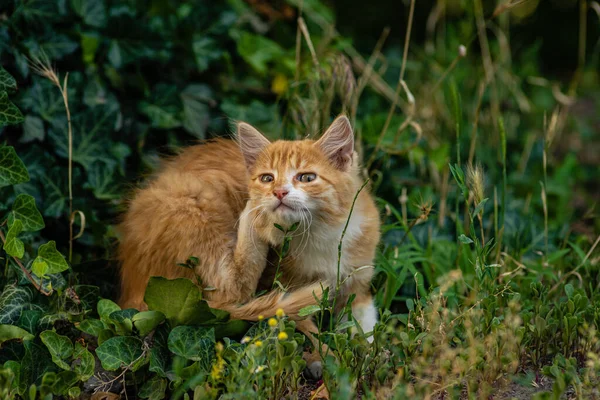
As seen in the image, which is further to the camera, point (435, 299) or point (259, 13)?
point (259, 13)

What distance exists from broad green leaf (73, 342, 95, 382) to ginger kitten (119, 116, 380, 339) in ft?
1.18

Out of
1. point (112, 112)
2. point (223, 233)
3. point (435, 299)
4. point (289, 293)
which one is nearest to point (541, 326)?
point (435, 299)

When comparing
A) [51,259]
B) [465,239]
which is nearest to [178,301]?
[51,259]

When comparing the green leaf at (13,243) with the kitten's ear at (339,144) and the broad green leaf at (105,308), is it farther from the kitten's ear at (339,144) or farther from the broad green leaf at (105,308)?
the kitten's ear at (339,144)

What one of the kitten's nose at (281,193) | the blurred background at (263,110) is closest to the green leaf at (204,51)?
the blurred background at (263,110)

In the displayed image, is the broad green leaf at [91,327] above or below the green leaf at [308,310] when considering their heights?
below

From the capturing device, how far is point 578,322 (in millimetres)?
2543

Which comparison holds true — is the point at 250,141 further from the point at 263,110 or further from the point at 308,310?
the point at 263,110

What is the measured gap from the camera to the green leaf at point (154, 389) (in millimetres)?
2400

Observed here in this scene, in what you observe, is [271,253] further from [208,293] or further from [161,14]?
[161,14]

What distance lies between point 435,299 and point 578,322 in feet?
1.75

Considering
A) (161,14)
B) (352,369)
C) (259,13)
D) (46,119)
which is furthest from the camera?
(259,13)

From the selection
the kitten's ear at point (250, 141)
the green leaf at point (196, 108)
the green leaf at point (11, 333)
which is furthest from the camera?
the green leaf at point (196, 108)

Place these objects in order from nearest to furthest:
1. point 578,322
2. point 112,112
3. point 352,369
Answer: point 352,369 → point 578,322 → point 112,112
